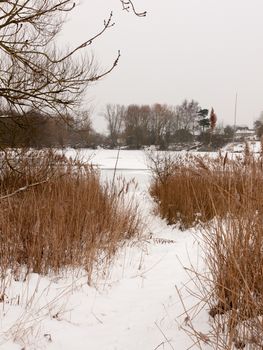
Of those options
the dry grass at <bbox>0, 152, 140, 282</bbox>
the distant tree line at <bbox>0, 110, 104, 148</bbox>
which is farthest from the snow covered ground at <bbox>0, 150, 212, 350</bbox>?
the distant tree line at <bbox>0, 110, 104, 148</bbox>

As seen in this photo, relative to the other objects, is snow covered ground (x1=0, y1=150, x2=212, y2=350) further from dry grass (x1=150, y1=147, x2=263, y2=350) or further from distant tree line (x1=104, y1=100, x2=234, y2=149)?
distant tree line (x1=104, y1=100, x2=234, y2=149)

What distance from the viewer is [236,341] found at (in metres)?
1.99

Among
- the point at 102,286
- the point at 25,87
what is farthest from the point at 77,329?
the point at 25,87

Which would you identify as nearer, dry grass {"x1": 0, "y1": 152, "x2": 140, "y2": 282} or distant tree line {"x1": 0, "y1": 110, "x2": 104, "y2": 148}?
dry grass {"x1": 0, "y1": 152, "x2": 140, "y2": 282}

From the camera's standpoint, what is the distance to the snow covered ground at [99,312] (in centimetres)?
238

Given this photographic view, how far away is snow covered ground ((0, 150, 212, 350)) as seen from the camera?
7.80 ft

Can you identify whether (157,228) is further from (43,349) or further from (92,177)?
(43,349)

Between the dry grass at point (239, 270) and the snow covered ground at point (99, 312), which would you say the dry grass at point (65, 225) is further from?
the dry grass at point (239, 270)

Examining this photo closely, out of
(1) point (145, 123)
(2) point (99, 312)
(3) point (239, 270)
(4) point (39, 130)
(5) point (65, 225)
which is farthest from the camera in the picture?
(1) point (145, 123)

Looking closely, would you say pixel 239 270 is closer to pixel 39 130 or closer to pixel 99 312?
pixel 99 312

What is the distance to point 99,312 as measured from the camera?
9.66 ft

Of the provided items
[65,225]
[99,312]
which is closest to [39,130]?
[65,225]

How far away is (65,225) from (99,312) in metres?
1.05

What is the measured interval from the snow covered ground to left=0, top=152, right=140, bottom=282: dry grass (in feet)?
0.55
